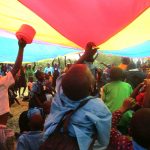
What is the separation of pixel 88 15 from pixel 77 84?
4.64ft

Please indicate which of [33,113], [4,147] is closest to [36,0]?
[33,113]

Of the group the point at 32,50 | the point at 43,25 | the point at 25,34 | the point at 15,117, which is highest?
the point at 43,25

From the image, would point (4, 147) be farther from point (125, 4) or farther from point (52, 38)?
point (52, 38)

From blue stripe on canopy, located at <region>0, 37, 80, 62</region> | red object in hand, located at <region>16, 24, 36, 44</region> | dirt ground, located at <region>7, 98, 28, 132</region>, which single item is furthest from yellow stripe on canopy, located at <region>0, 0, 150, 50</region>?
dirt ground, located at <region>7, 98, 28, 132</region>

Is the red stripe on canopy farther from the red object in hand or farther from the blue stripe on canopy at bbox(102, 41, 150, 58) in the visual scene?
the blue stripe on canopy at bbox(102, 41, 150, 58)

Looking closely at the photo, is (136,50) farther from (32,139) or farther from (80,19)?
(32,139)

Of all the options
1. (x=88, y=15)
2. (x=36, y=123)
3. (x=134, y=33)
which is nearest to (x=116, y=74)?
(x=134, y=33)

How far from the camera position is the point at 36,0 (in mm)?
3232

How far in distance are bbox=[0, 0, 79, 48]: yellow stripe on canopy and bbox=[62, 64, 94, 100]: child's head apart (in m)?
1.47

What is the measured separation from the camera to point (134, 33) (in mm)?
4469

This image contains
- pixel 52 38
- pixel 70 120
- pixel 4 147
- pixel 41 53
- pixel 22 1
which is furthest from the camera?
pixel 41 53

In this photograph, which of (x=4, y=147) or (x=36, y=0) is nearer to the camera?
(x=4, y=147)

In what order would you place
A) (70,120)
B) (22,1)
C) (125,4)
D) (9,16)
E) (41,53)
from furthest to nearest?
(41,53), (9,16), (22,1), (125,4), (70,120)

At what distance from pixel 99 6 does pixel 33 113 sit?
1.38 m
